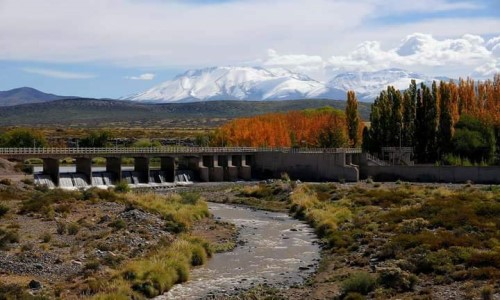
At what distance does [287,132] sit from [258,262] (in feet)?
320

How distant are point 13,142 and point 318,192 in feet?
272

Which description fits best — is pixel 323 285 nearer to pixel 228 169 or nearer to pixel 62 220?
pixel 62 220

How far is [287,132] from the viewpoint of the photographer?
449ft

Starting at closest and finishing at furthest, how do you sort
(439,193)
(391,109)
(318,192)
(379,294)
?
(379,294)
(439,193)
(318,192)
(391,109)

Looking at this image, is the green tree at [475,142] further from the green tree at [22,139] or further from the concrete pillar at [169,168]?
the green tree at [22,139]

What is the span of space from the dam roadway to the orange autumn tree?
54.8 ft

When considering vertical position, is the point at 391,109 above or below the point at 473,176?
above

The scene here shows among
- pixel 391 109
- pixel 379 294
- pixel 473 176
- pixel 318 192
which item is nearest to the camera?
pixel 379 294

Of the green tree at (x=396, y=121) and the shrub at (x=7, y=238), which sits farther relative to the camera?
the green tree at (x=396, y=121)

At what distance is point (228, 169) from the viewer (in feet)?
364

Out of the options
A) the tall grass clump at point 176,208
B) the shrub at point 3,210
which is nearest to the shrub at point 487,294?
the tall grass clump at point 176,208

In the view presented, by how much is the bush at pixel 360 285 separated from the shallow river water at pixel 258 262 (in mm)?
4213

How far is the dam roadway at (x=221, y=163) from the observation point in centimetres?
9294

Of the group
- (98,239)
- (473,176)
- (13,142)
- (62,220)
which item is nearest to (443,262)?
(98,239)
